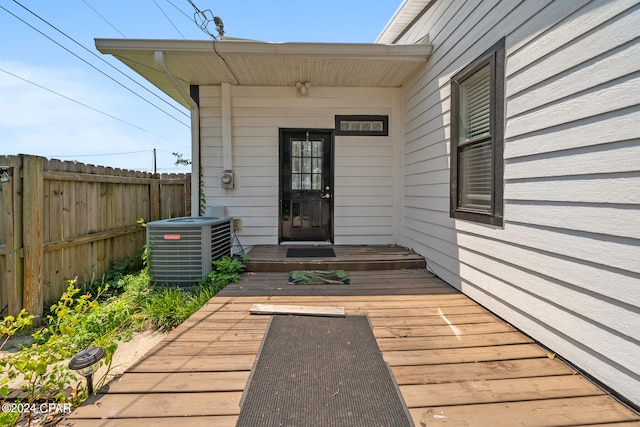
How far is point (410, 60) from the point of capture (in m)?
3.50

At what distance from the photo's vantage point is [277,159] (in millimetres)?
4348

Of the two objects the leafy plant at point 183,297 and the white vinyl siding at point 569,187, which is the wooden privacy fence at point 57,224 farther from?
the white vinyl siding at point 569,187

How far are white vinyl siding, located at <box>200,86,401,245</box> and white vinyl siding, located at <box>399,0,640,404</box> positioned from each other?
1.86m

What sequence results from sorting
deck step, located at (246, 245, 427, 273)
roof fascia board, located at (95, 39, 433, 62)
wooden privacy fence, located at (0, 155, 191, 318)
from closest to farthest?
wooden privacy fence, located at (0, 155, 191, 318), roof fascia board, located at (95, 39, 433, 62), deck step, located at (246, 245, 427, 273)

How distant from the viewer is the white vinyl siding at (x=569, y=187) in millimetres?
1363

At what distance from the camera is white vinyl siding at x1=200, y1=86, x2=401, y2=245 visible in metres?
4.30

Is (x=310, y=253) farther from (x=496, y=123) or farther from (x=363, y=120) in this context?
(x=496, y=123)

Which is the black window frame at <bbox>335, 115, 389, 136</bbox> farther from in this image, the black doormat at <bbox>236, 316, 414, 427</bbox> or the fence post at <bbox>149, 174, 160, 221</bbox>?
the black doormat at <bbox>236, 316, 414, 427</bbox>

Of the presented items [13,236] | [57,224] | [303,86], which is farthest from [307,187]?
[13,236]

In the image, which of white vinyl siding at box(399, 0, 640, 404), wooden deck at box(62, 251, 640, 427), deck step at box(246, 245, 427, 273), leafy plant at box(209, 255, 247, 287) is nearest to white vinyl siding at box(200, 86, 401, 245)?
deck step at box(246, 245, 427, 273)

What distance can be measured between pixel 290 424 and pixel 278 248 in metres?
3.02

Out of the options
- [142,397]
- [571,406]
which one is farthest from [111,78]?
[571,406]

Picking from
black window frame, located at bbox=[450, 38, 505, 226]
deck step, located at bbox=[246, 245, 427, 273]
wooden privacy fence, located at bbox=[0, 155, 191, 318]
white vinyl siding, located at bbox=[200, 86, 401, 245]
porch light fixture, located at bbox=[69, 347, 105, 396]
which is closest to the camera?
porch light fixture, located at bbox=[69, 347, 105, 396]

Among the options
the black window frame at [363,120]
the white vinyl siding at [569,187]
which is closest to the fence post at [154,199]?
the black window frame at [363,120]
